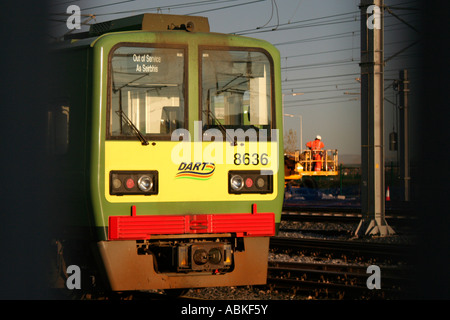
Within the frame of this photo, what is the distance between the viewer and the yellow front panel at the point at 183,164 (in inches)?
232

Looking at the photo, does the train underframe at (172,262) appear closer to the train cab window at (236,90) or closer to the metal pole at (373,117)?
the train cab window at (236,90)

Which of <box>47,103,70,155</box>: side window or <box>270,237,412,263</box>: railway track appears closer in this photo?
<box>47,103,70,155</box>: side window

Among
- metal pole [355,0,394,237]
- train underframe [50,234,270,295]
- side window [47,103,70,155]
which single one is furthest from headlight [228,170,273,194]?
metal pole [355,0,394,237]

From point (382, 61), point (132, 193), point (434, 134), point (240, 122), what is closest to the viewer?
point (434, 134)

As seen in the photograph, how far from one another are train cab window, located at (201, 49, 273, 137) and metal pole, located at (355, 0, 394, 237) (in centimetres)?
693

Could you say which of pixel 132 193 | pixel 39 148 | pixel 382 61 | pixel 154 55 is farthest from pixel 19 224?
pixel 382 61

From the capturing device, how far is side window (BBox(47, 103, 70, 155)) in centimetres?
628

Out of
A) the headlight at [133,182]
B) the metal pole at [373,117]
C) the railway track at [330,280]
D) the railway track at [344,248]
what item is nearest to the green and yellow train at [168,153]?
the headlight at [133,182]

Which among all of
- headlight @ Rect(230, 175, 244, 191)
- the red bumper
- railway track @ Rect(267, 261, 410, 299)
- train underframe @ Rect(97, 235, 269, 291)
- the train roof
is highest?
the train roof

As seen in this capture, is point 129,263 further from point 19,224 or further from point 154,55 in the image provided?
point 19,224

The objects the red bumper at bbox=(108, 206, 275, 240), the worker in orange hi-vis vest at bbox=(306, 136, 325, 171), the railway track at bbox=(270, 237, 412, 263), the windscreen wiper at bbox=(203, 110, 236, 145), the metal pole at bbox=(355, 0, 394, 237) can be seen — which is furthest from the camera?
the worker in orange hi-vis vest at bbox=(306, 136, 325, 171)

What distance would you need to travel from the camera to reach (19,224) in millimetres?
3619

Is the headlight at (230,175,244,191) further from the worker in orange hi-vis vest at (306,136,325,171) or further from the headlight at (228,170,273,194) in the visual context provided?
the worker in orange hi-vis vest at (306,136,325,171)

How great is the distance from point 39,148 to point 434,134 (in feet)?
8.60
